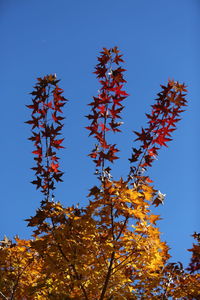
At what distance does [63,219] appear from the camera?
15.3ft

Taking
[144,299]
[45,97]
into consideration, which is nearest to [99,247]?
[144,299]

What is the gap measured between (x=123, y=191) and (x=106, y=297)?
6.25 feet

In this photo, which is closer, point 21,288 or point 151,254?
point 151,254

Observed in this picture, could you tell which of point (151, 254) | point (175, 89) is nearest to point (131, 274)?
point (151, 254)

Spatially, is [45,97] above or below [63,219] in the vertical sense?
above

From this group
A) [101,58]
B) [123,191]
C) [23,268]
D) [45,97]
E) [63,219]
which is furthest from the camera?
[23,268]

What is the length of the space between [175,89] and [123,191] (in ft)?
7.85

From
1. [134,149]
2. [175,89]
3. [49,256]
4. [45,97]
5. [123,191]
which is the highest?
[175,89]

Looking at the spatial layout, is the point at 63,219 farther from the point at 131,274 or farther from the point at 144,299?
the point at 144,299

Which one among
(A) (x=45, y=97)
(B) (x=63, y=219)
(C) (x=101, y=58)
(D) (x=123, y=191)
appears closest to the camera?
(D) (x=123, y=191)

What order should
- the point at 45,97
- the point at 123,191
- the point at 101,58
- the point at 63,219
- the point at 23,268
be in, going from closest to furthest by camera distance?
the point at 123,191
the point at 63,219
the point at 45,97
the point at 101,58
the point at 23,268

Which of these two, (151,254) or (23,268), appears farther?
(23,268)

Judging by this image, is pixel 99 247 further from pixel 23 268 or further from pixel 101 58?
pixel 101 58

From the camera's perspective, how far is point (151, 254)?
14.9 feet
